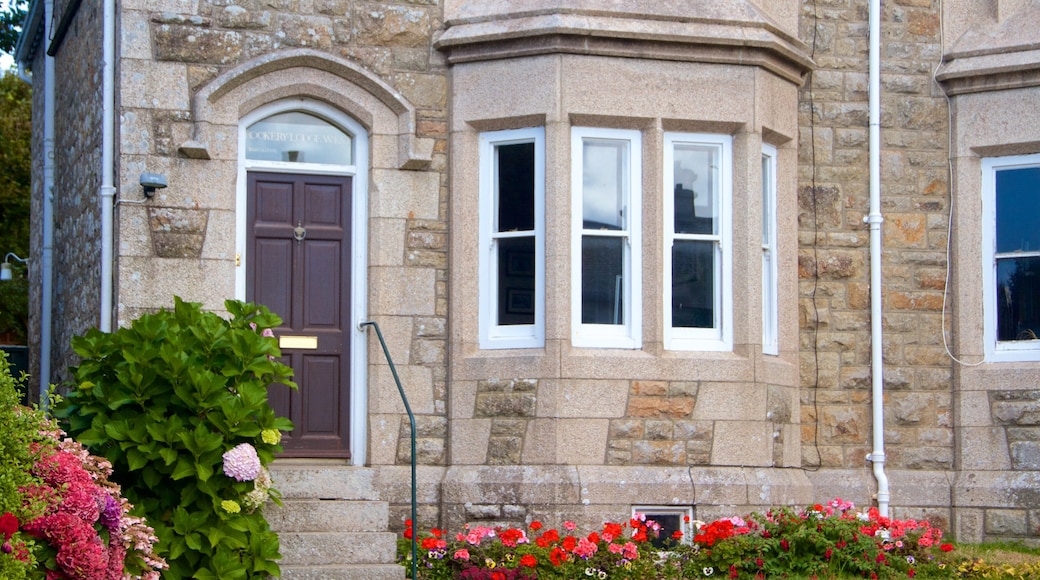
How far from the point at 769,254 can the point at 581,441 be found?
236cm

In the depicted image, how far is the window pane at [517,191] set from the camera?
1084 cm

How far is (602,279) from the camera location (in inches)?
425

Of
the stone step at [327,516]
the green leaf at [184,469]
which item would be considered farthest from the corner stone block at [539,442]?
the green leaf at [184,469]

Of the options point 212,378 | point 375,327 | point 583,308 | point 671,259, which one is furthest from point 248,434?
point 671,259

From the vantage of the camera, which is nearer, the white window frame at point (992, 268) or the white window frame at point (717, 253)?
the white window frame at point (717, 253)

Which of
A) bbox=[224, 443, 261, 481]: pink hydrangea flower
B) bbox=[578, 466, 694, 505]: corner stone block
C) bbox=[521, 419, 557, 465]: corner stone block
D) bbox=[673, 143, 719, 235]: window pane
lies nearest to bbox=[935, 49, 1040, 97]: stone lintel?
bbox=[673, 143, 719, 235]: window pane

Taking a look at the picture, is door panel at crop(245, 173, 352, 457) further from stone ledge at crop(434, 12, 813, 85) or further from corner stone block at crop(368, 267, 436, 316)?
stone ledge at crop(434, 12, 813, 85)

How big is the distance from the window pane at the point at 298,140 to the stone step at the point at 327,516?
2730mm

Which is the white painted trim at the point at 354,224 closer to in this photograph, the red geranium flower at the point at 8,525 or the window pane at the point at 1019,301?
the red geranium flower at the point at 8,525

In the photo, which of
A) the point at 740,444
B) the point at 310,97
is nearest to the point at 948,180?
the point at 740,444

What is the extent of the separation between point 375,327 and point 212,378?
74.5 inches

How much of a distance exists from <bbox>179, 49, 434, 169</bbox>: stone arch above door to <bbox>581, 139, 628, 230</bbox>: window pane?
1.25 meters

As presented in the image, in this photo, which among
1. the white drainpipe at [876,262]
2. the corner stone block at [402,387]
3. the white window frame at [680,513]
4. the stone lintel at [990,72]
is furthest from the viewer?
the stone lintel at [990,72]

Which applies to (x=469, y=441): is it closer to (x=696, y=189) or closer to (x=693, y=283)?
(x=693, y=283)
